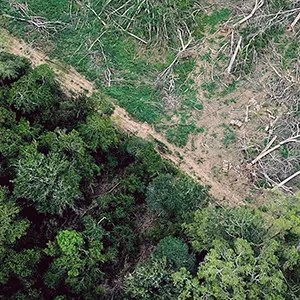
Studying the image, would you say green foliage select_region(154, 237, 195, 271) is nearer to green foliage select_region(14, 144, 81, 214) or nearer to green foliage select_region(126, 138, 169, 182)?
green foliage select_region(126, 138, 169, 182)

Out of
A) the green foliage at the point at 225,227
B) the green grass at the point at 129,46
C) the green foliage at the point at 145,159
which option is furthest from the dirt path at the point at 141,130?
the green foliage at the point at 225,227

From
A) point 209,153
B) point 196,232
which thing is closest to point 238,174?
point 209,153

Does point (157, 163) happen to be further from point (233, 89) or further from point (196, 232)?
point (233, 89)

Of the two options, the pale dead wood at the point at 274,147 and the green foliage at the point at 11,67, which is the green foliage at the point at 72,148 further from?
the pale dead wood at the point at 274,147

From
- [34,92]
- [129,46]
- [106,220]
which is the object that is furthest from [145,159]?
[129,46]

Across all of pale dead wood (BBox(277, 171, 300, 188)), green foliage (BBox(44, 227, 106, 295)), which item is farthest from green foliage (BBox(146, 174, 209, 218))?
pale dead wood (BBox(277, 171, 300, 188))

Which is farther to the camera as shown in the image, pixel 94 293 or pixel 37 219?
pixel 37 219
